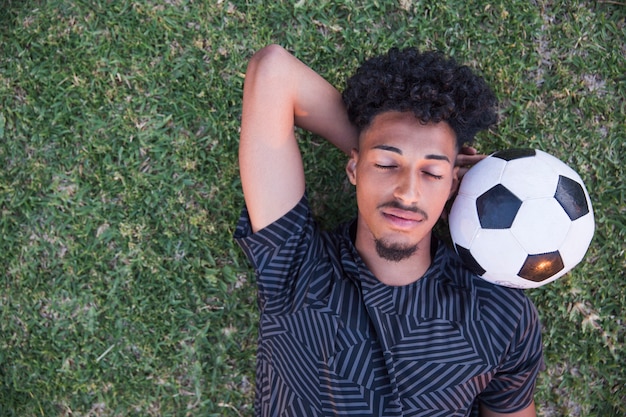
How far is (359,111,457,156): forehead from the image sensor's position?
2.54 m

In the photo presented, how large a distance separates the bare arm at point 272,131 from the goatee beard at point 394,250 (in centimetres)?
52

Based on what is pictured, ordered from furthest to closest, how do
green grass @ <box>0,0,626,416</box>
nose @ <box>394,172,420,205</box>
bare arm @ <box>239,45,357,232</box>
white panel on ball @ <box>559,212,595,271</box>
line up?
1. green grass @ <box>0,0,626,416</box>
2. bare arm @ <box>239,45,357,232</box>
3. white panel on ball @ <box>559,212,595,271</box>
4. nose @ <box>394,172,420,205</box>

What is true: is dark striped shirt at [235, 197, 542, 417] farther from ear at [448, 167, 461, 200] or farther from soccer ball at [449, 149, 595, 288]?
ear at [448, 167, 461, 200]

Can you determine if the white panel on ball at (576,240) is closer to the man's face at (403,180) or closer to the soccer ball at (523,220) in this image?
the soccer ball at (523,220)

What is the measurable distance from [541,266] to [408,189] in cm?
80

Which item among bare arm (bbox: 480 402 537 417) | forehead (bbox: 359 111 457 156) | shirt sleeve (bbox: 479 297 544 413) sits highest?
forehead (bbox: 359 111 457 156)

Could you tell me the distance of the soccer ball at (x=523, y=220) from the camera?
8.36 ft

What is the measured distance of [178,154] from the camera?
3322 mm

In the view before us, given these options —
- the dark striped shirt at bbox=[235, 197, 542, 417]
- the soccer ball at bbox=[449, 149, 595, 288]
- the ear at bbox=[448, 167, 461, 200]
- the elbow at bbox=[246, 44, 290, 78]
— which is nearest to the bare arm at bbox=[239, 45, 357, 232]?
the elbow at bbox=[246, 44, 290, 78]

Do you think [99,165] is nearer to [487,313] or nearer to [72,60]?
[72,60]

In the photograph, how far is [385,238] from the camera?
2.59 metres

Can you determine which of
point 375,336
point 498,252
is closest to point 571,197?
point 498,252

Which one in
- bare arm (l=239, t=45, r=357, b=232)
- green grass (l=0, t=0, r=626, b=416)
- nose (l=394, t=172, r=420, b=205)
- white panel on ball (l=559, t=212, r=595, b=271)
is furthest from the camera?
green grass (l=0, t=0, r=626, b=416)

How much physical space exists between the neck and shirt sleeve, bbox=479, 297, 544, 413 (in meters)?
0.59
